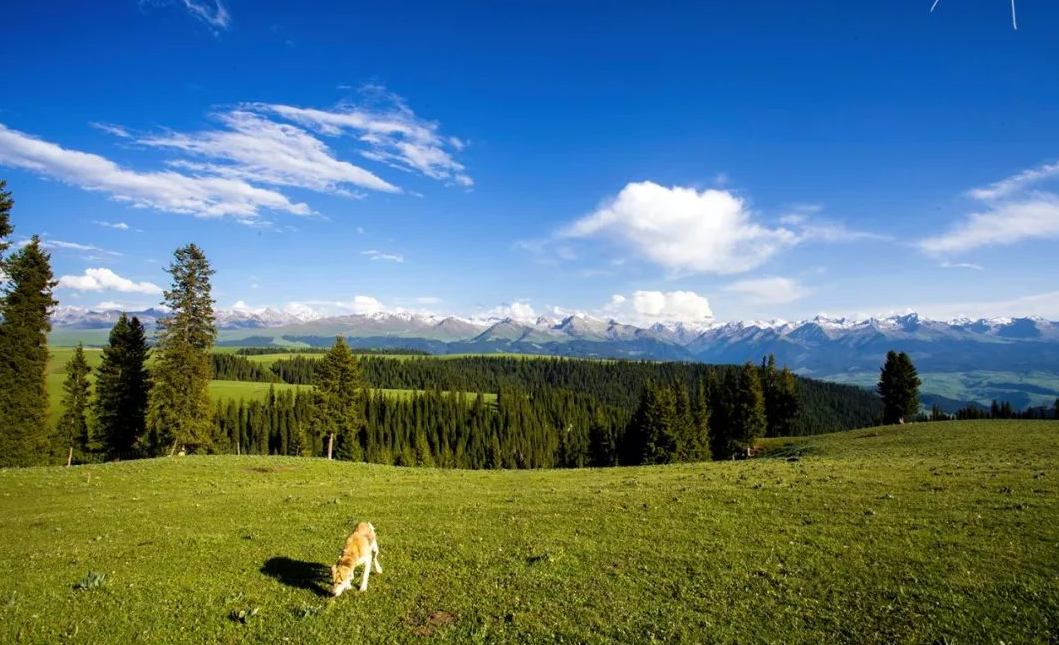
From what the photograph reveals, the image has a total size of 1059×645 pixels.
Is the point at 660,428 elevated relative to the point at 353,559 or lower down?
lower down

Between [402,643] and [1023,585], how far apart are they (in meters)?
14.7

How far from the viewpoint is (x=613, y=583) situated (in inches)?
530

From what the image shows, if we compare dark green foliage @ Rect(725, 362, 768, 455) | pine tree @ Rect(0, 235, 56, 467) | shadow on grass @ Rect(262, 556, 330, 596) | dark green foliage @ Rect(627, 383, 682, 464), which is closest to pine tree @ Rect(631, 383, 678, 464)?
dark green foliage @ Rect(627, 383, 682, 464)

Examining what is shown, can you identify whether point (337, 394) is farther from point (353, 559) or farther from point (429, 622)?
point (429, 622)

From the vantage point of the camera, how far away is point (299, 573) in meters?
14.7

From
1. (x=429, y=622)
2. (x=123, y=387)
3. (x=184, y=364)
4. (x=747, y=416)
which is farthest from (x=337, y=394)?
(x=747, y=416)

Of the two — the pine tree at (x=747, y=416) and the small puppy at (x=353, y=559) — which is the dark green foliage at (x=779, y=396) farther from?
the small puppy at (x=353, y=559)

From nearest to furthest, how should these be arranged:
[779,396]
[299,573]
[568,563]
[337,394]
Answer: [299,573], [568,563], [337,394], [779,396]

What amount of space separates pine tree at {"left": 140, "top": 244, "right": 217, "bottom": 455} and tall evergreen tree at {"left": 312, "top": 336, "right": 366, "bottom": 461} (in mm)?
10826

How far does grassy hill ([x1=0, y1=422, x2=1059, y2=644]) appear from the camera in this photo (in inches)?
436

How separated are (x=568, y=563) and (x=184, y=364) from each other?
50.9m

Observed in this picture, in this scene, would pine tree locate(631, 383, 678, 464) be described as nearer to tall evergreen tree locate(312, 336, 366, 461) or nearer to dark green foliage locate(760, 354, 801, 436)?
dark green foliage locate(760, 354, 801, 436)

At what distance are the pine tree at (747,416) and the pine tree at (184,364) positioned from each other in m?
69.3

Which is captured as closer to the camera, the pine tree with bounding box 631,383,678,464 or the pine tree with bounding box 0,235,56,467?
the pine tree with bounding box 0,235,56,467
